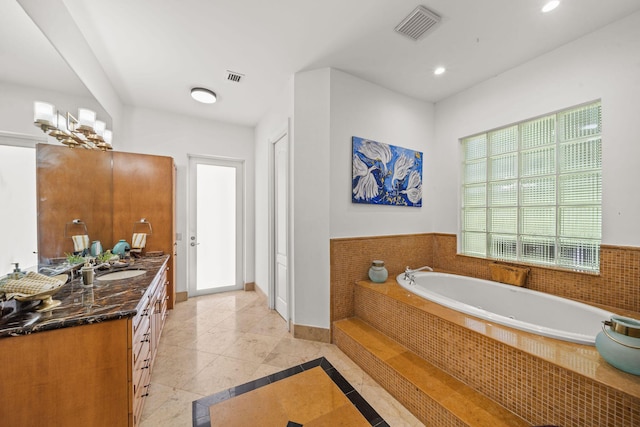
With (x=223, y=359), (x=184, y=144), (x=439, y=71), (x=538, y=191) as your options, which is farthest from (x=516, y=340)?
(x=184, y=144)

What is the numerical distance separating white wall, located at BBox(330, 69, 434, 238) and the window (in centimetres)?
57

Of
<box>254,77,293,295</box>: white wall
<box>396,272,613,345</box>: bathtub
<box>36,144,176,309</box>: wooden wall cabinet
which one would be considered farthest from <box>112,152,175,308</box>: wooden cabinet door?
<box>396,272,613,345</box>: bathtub

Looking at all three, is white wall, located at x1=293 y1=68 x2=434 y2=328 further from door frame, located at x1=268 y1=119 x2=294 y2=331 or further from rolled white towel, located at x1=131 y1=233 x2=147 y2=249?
rolled white towel, located at x1=131 y1=233 x2=147 y2=249

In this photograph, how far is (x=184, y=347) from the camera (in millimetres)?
2334

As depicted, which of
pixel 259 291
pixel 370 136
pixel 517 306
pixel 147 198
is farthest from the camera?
pixel 259 291

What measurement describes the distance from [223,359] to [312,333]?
87 cm

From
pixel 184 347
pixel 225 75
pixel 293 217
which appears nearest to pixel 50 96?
pixel 225 75

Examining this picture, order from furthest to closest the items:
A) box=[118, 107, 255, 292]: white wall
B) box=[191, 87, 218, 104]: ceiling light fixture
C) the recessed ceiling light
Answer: box=[118, 107, 255, 292]: white wall, box=[191, 87, 218, 104]: ceiling light fixture, the recessed ceiling light

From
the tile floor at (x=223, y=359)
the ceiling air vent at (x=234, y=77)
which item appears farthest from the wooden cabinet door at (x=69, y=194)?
the ceiling air vent at (x=234, y=77)

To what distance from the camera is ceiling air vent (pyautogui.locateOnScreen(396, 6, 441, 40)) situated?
1.77 m

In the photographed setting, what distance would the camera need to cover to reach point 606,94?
1919 millimetres

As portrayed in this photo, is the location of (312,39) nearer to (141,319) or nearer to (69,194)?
(69,194)

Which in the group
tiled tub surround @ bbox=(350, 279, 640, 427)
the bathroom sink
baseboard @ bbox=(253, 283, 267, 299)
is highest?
the bathroom sink

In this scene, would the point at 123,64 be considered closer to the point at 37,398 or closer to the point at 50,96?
the point at 50,96
